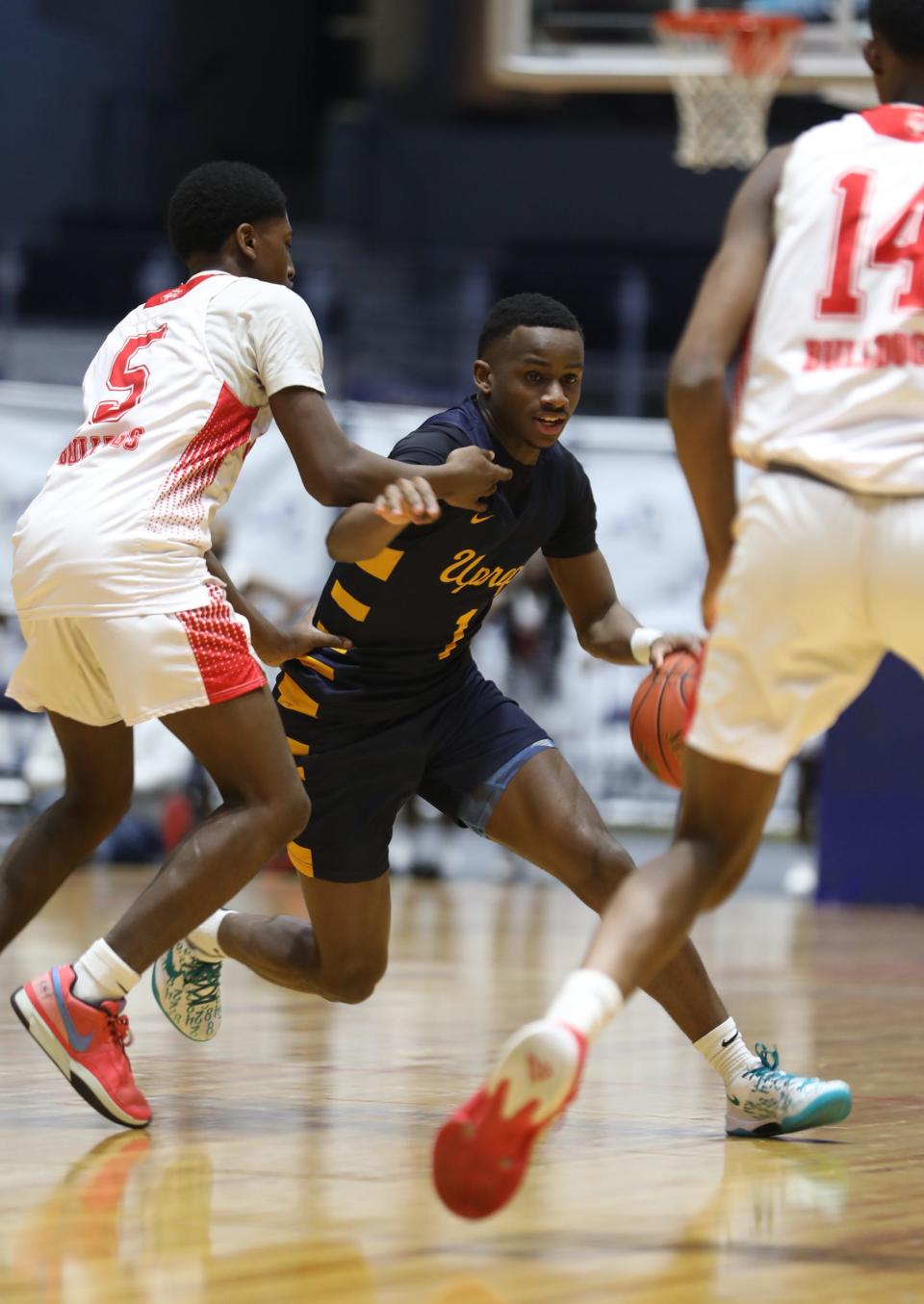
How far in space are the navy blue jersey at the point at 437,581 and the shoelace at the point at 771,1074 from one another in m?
1.12

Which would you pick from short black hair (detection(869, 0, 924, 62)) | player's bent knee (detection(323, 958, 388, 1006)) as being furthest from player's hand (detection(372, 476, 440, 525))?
player's bent knee (detection(323, 958, 388, 1006))

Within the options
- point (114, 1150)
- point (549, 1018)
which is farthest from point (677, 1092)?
point (549, 1018)

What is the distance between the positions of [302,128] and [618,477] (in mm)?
12995

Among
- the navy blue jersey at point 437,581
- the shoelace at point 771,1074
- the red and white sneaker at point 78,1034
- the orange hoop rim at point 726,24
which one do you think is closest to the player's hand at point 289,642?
the navy blue jersey at point 437,581

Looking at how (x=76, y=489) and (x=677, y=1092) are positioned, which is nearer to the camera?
(x=76, y=489)

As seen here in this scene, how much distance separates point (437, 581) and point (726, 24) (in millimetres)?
7794

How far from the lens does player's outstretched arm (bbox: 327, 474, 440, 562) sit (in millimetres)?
3627

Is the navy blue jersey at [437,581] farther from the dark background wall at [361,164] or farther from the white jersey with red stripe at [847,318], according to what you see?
the dark background wall at [361,164]

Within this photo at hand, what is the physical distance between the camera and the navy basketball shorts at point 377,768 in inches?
179

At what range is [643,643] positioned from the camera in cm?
448

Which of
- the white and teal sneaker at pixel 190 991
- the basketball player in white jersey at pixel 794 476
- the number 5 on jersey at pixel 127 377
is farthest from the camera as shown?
the white and teal sneaker at pixel 190 991

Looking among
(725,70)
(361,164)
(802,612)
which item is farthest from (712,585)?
(361,164)

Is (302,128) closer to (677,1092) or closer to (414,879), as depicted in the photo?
(414,879)

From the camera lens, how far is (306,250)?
19812 millimetres
